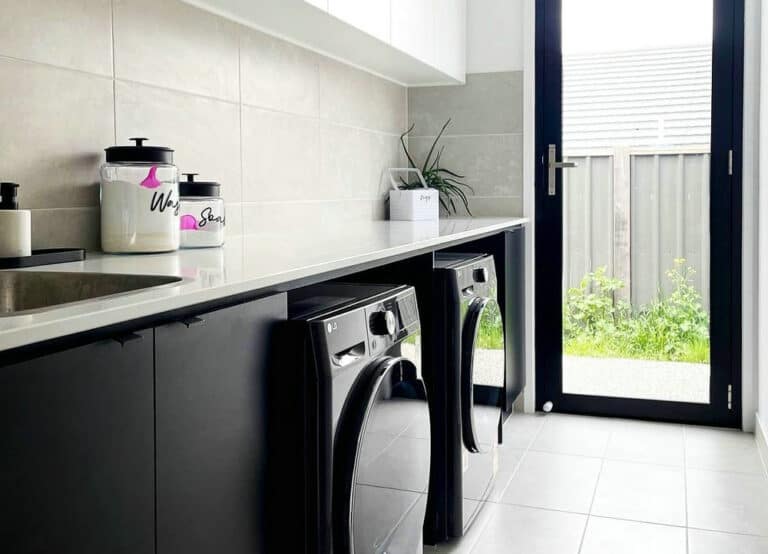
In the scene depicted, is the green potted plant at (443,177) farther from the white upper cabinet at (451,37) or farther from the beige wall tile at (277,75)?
the beige wall tile at (277,75)

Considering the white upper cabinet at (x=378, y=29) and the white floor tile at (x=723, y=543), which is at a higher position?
the white upper cabinet at (x=378, y=29)

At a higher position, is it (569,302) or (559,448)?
(569,302)

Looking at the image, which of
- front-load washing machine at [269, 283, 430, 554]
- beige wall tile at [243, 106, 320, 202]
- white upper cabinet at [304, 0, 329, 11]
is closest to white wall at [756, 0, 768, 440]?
beige wall tile at [243, 106, 320, 202]

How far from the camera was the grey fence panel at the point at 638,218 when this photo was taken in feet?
11.2

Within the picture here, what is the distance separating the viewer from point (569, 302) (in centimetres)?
361

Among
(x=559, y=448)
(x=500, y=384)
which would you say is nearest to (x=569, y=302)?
(x=559, y=448)

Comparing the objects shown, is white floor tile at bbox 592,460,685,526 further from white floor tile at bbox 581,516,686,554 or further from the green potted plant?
the green potted plant

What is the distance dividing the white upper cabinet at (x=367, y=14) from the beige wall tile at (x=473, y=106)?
110 centimetres

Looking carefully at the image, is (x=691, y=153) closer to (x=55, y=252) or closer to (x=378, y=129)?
(x=378, y=129)

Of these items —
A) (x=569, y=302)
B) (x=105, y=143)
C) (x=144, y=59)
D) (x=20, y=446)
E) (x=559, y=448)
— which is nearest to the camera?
(x=20, y=446)

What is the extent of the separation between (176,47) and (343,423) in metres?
1.14

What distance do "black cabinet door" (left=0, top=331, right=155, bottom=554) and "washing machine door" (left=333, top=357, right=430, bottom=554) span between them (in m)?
0.45

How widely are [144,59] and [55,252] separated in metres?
0.63

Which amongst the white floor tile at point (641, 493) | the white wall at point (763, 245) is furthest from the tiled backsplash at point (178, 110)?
the white wall at point (763, 245)
